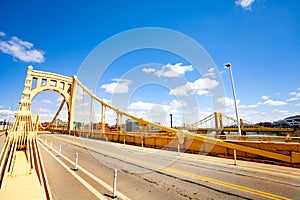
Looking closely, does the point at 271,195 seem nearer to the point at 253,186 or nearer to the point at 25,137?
the point at 253,186

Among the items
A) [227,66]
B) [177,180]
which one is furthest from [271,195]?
[227,66]

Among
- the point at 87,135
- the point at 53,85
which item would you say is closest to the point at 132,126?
the point at 87,135

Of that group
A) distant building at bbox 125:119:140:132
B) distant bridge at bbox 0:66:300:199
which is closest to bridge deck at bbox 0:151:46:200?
distant bridge at bbox 0:66:300:199

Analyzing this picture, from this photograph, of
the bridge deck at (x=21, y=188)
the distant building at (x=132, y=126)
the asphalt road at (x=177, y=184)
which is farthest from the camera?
the distant building at (x=132, y=126)

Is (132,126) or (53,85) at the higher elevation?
(53,85)

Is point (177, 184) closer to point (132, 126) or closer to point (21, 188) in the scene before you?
point (21, 188)

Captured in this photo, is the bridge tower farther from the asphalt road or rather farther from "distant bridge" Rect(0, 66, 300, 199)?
the asphalt road

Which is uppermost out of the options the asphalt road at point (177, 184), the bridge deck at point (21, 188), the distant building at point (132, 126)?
the distant building at point (132, 126)

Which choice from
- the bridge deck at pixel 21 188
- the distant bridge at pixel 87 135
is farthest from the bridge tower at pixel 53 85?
the bridge deck at pixel 21 188

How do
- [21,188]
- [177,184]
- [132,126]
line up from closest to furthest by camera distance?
[177,184] < [21,188] < [132,126]

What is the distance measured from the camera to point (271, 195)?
521 cm

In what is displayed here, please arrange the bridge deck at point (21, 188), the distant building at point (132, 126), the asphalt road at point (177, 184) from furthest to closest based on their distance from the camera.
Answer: the distant building at point (132, 126), the bridge deck at point (21, 188), the asphalt road at point (177, 184)

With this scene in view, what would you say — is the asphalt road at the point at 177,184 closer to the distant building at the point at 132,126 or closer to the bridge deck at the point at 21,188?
the bridge deck at the point at 21,188

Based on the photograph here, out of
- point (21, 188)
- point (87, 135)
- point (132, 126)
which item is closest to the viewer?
point (21, 188)
